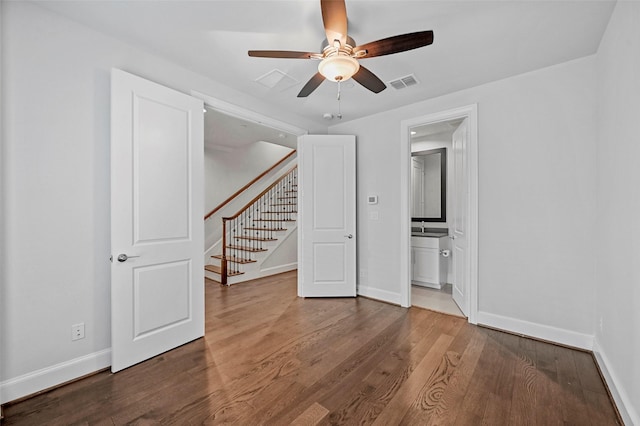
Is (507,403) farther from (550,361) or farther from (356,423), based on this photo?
(356,423)

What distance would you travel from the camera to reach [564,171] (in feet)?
8.41

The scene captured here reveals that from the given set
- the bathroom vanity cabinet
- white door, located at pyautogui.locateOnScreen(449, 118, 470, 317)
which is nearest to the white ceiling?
white door, located at pyautogui.locateOnScreen(449, 118, 470, 317)

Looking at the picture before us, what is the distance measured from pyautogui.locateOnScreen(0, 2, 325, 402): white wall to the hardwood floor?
26cm

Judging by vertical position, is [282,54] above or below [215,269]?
above

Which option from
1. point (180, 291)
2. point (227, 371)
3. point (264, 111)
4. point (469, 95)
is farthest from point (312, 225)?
point (469, 95)

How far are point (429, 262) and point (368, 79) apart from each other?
322 cm

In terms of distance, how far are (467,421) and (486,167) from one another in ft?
7.75

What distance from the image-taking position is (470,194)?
309cm

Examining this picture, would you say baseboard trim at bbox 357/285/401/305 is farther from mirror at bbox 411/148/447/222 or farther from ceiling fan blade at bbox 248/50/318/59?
ceiling fan blade at bbox 248/50/318/59

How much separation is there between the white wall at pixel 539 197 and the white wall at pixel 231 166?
4860 millimetres

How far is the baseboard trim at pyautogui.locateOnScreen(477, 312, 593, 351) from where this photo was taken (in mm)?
2496

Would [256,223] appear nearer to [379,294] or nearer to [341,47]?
[379,294]

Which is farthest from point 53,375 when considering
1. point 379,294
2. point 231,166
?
point 231,166

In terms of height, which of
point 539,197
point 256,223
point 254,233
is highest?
point 539,197
